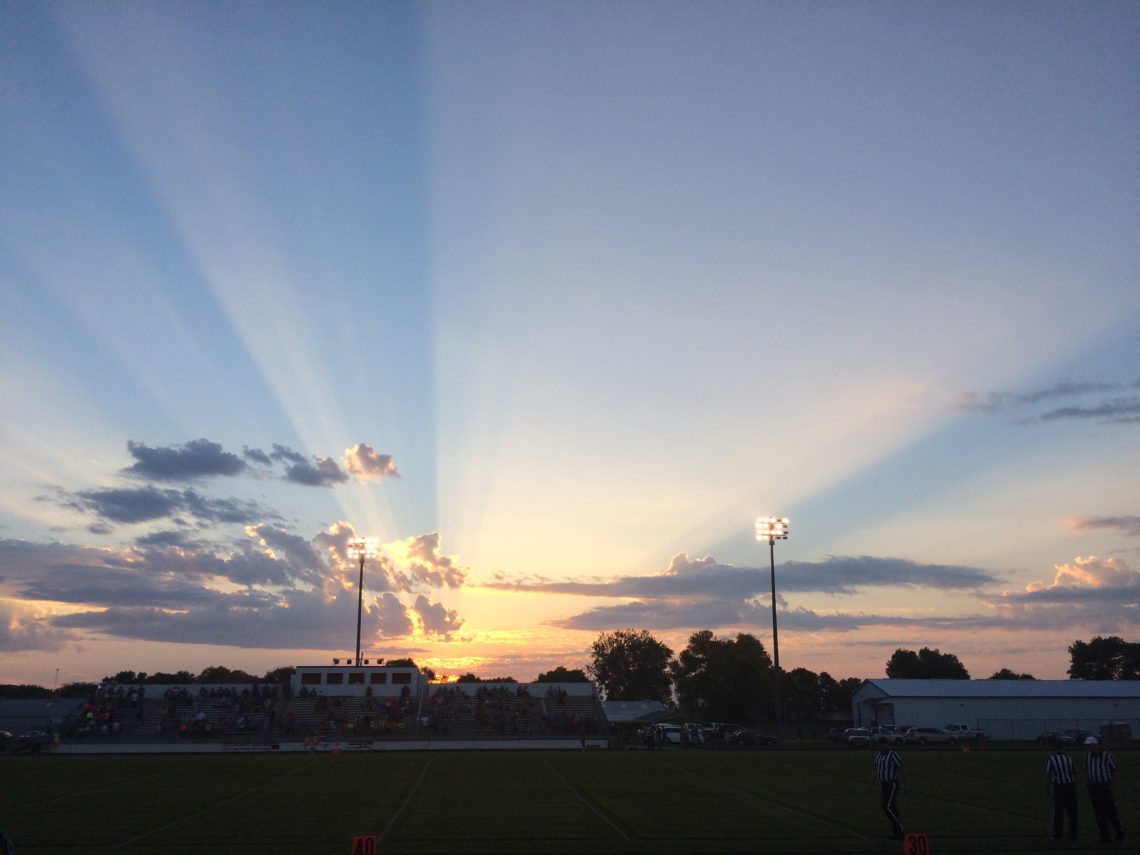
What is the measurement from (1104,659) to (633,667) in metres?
70.3

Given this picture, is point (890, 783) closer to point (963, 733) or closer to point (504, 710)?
point (963, 733)

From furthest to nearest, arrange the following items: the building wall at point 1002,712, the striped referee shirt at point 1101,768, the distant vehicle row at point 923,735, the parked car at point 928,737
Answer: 1. the building wall at point 1002,712
2. the parked car at point 928,737
3. the distant vehicle row at point 923,735
4. the striped referee shirt at point 1101,768

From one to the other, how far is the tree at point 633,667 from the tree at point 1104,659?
6175cm

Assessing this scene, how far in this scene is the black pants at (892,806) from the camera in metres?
17.2

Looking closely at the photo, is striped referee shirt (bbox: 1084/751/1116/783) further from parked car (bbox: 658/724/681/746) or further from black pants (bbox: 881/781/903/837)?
parked car (bbox: 658/724/681/746)

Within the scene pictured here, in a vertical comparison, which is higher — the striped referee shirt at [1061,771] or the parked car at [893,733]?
the striped referee shirt at [1061,771]

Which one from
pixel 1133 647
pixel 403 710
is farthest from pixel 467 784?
pixel 1133 647

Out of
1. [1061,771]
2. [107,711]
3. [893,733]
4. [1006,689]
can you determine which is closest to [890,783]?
[1061,771]

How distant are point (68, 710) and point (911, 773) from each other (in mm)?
55736

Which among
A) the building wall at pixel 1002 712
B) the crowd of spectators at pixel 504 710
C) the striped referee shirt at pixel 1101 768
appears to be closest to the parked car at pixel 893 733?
the building wall at pixel 1002 712

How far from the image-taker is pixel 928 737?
59.0m

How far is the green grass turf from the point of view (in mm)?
16703

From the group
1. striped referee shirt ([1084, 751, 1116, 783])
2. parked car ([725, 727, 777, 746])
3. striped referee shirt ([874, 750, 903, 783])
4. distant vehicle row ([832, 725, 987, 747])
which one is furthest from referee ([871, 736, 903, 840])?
parked car ([725, 727, 777, 746])

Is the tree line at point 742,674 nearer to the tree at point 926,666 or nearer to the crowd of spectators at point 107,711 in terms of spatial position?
the tree at point 926,666
